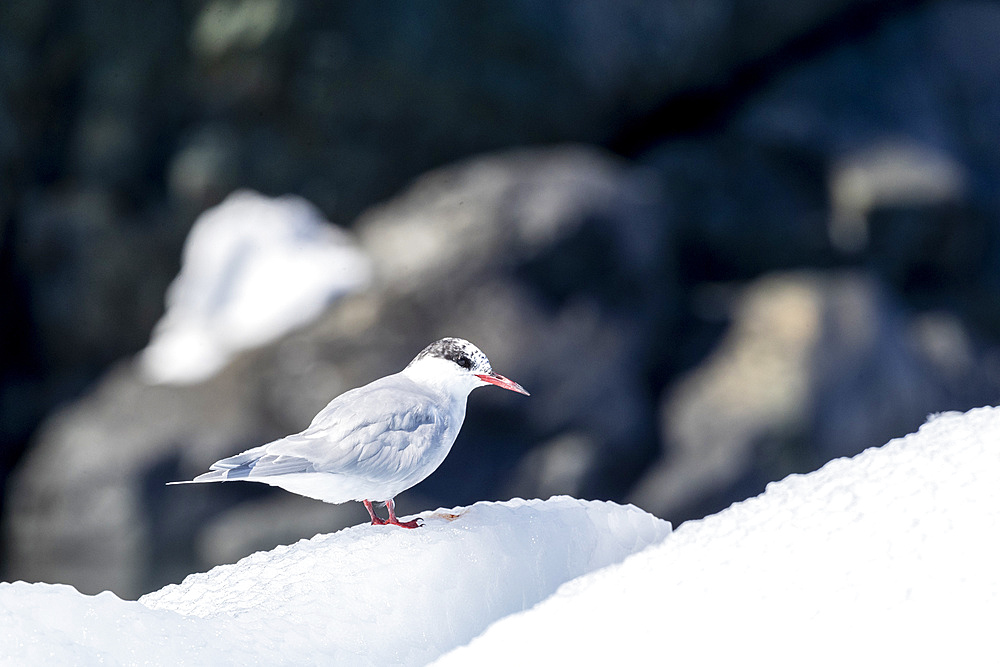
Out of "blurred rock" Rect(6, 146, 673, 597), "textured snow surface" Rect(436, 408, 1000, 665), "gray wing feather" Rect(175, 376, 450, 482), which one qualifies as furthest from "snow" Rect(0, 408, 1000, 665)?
"blurred rock" Rect(6, 146, 673, 597)

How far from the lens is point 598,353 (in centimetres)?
468

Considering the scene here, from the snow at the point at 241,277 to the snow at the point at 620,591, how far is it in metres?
3.22

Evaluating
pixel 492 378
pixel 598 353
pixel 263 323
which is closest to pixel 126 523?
pixel 263 323

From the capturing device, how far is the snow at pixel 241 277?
15.4 feet

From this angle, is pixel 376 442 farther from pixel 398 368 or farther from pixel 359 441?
pixel 398 368

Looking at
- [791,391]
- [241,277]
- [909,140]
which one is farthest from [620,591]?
[909,140]

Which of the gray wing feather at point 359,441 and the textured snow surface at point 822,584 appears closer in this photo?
the textured snow surface at point 822,584

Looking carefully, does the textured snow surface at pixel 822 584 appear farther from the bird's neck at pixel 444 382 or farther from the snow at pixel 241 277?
the snow at pixel 241 277

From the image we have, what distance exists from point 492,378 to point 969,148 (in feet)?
16.8

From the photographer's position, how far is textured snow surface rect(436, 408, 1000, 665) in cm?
111

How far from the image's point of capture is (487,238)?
4.52 m

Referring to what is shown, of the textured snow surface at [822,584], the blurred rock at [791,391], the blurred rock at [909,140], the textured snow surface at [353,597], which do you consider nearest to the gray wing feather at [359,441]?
the textured snow surface at [353,597]

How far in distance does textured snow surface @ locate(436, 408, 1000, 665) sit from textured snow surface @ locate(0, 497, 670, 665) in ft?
0.21

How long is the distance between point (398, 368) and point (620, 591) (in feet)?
10.2
